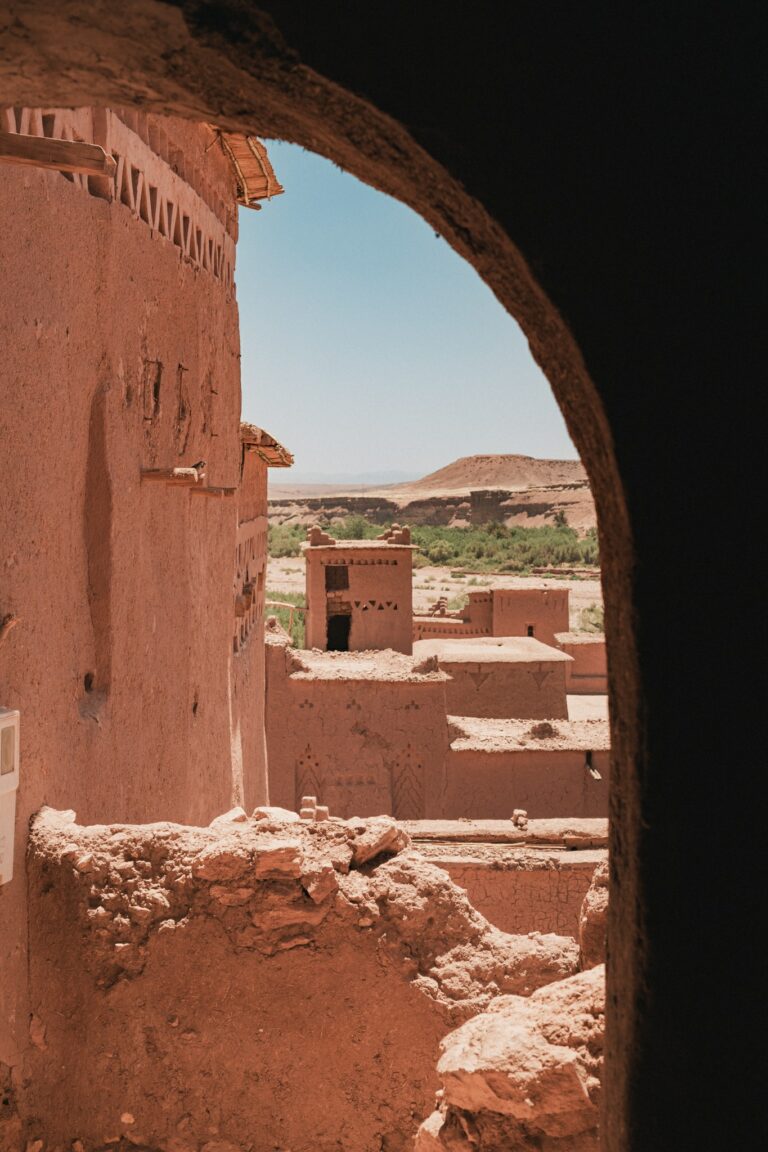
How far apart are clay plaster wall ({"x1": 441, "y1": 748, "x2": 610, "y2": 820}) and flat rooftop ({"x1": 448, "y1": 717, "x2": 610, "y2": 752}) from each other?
5 cm

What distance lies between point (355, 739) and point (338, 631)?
6352 millimetres

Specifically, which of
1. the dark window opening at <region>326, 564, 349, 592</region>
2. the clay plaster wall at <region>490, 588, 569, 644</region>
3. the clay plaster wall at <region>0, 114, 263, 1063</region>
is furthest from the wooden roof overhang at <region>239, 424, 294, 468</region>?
the clay plaster wall at <region>490, 588, 569, 644</region>

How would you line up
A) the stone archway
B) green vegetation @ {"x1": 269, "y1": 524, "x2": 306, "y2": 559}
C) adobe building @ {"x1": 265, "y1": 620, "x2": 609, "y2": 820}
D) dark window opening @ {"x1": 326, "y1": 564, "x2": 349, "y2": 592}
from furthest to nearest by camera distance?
green vegetation @ {"x1": 269, "y1": 524, "x2": 306, "y2": 559} < dark window opening @ {"x1": 326, "y1": 564, "x2": 349, "y2": 592} < adobe building @ {"x1": 265, "y1": 620, "x2": 609, "y2": 820} < the stone archway

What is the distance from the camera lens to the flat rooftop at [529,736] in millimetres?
12406

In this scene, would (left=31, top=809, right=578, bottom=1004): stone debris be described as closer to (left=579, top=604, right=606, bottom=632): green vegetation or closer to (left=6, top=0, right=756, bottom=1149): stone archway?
(left=6, top=0, right=756, bottom=1149): stone archway

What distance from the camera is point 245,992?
5031 millimetres

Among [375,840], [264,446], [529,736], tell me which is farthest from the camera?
[529,736]

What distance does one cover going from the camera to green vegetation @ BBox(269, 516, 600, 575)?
46656mm

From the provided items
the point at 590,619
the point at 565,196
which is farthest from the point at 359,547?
the point at 565,196

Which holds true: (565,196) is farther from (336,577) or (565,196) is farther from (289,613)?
(289,613)

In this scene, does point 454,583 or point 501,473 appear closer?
point 454,583

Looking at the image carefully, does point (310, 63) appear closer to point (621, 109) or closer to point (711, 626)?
point (621, 109)

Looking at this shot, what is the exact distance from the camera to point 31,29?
160cm

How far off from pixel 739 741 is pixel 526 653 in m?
14.3
